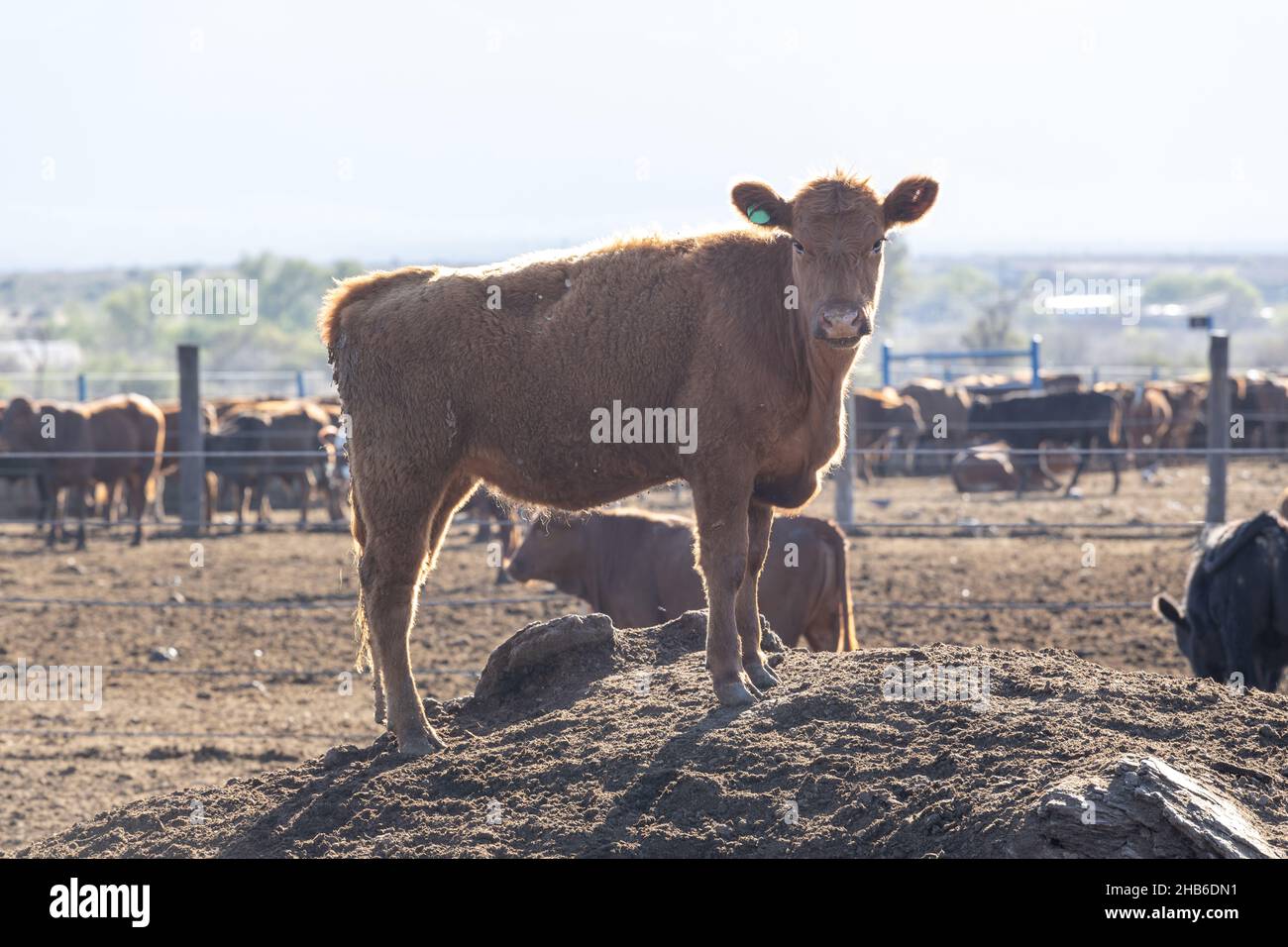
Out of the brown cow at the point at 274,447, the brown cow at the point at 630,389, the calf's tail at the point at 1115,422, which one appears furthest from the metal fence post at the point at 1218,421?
the brown cow at the point at 274,447

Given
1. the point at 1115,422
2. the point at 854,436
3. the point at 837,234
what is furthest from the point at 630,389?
the point at 1115,422

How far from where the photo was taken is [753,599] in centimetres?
608

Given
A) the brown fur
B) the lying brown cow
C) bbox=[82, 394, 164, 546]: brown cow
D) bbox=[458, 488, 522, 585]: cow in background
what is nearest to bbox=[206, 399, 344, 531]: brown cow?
bbox=[82, 394, 164, 546]: brown cow

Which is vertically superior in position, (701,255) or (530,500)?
(701,255)

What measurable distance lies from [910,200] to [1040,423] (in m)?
17.3

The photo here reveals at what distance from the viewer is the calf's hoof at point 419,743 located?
575 cm

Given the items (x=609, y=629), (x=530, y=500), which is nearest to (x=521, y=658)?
(x=609, y=629)

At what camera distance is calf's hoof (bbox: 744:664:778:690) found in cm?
587

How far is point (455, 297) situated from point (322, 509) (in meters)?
17.7

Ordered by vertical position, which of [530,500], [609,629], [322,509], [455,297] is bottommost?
[322,509]

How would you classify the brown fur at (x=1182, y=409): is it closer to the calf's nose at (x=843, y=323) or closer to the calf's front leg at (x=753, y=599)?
the calf's front leg at (x=753, y=599)

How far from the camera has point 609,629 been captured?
6.61 meters
